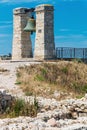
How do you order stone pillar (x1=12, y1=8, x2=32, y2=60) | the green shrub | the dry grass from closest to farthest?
the dry grass < the green shrub < stone pillar (x1=12, y1=8, x2=32, y2=60)

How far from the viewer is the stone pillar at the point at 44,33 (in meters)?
30.8

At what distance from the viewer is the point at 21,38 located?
33.2 metres

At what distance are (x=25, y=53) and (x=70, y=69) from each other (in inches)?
357

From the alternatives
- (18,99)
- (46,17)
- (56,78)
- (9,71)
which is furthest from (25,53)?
(18,99)

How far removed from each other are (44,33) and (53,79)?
9.14 meters

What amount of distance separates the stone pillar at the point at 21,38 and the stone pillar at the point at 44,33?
206 centimetres

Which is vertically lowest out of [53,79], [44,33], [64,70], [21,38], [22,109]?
[53,79]

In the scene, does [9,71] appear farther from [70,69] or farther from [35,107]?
[35,107]

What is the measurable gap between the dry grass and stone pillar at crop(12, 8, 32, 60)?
7.39m

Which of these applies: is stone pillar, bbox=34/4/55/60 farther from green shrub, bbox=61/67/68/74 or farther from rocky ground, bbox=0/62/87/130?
rocky ground, bbox=0/62/87/130

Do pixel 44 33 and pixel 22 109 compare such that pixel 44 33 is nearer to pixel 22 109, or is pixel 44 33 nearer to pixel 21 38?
pixel 21 38

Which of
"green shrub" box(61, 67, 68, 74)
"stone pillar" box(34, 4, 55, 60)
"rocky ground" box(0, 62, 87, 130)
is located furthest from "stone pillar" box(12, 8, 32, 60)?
"rocky ground" box(0, 62, 87, 130)

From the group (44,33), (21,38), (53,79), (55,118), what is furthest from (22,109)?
(21,38)

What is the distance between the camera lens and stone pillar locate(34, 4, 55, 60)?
101ft
